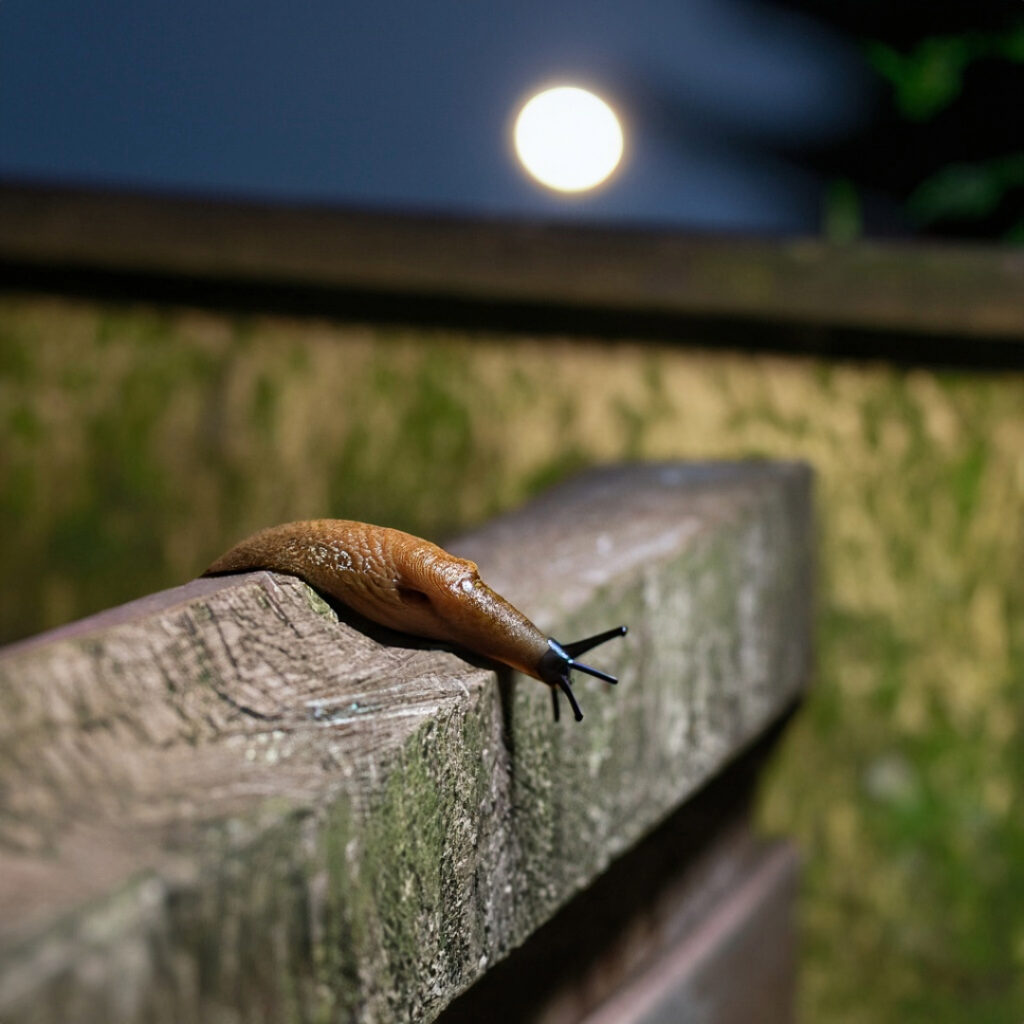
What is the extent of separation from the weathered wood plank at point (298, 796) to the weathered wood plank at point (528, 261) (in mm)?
1119

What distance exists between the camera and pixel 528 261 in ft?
9.07

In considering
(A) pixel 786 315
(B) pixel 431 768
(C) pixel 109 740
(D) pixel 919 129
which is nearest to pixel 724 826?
(A) pixel 786 315

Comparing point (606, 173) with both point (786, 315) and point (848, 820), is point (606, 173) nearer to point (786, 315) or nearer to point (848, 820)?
point (786, 315)

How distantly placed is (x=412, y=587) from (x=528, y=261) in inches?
66.3

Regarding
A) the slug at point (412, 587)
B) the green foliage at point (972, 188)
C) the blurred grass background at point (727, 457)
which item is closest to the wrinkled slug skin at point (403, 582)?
the slug at point (412, 587)

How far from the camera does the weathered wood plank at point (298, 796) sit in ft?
2.33

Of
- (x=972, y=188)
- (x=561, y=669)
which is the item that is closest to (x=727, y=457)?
(x=561, y=669)

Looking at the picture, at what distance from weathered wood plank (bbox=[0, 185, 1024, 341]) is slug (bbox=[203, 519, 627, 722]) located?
62.8 inches

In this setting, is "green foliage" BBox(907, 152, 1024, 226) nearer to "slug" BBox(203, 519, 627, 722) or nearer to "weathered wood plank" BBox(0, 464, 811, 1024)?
"weathered wood plank" BBox(0, 464, 811, 1024)

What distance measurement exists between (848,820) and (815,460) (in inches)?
34.5

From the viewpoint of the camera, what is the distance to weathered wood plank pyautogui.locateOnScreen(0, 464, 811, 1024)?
71 centimetres

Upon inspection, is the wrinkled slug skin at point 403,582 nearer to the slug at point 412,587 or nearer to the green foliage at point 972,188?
the slug at point 412,587

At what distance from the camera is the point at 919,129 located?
4.57m

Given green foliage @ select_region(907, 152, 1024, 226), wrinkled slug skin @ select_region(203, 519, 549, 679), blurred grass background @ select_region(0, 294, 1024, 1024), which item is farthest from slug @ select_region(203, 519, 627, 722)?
green foliage @ select_region(907, 152, 1024, 226)
